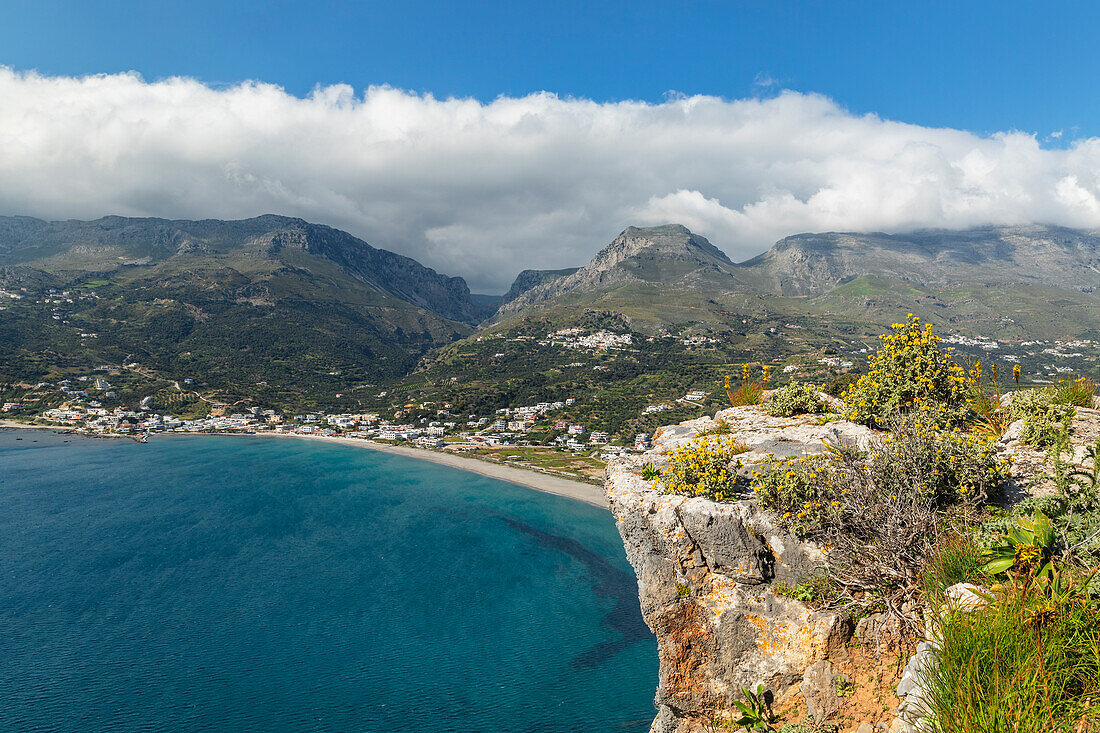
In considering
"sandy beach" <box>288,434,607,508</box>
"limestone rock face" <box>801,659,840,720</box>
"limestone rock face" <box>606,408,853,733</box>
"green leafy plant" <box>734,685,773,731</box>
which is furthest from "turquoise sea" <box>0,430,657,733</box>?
"limestone rock face" <box>801,659,840,720</box>

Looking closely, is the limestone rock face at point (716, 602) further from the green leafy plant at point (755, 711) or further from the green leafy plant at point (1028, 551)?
the green leafy plant at point (1028, 551)

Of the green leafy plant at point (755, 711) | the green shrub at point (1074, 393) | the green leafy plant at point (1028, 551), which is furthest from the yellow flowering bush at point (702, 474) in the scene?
the green shrub at point (1074, 393)

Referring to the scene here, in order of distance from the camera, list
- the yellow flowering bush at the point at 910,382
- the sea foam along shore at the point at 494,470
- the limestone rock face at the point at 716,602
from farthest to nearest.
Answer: the sea foam along shore at the point at 494,470
the yellow flowering bush at the point at 910,382
the limestone rock face at the point at 716,602

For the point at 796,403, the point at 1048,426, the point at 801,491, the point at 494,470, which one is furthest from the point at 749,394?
the point at 494,470

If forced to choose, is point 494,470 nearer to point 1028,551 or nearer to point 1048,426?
point 1048,426

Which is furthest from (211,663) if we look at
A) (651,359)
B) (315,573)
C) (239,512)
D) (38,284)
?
(38,284)

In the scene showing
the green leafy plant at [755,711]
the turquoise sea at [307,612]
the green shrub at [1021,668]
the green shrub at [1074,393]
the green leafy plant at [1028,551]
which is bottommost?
the turquoise sea at [307,612]
